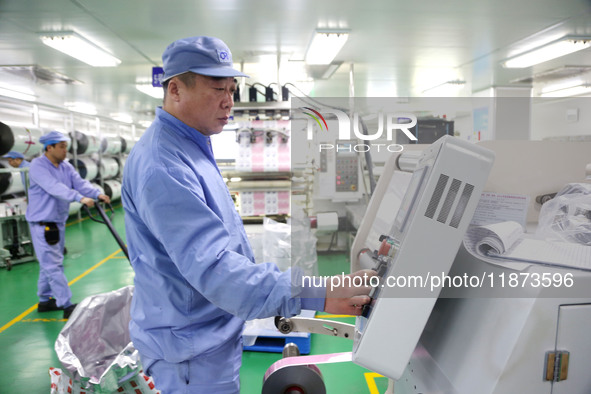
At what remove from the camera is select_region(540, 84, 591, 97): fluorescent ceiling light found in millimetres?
10219

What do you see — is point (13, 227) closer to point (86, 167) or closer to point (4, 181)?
point (4, 181)

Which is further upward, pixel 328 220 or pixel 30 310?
pixel 328 220

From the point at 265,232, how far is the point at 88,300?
1.70m

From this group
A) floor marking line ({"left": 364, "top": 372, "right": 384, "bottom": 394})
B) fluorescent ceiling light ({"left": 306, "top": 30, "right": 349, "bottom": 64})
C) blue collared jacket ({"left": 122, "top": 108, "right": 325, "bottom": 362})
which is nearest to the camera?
blue collared jacket ({"left": 122, "top": 108, "right": 325, "bottom": 362})

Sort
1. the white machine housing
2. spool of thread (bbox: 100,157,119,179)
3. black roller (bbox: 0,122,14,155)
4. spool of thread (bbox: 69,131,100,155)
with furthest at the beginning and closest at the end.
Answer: spool of thread (bbox: 100,157,119,179) → spool of thread (bbox: 69,131,100,155) → black roller (bbox: 0,122,14,155) → the white machine housing

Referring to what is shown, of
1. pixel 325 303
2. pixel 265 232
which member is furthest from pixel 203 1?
pixel 325 303

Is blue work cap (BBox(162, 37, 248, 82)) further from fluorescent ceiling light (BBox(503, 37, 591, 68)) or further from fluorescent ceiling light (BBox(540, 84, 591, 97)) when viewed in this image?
fluorescent ceiling light (BBox(540, 84, 591, 97))

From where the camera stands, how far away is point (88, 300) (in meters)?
2.88

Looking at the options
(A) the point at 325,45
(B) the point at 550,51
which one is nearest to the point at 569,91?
(B) the point at 550,51

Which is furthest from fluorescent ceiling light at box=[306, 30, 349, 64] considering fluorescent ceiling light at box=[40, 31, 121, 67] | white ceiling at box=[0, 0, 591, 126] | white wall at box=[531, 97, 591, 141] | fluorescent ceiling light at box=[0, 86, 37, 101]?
white wall at box=[531, 97, 591, 141]

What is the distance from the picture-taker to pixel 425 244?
3.01 feet

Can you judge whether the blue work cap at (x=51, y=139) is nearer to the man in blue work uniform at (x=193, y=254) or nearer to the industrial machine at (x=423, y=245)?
the man in blue work uniform at (x=193, y=254)

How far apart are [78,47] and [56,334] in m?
4.13

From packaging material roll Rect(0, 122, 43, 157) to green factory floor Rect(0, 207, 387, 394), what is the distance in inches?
78.1
